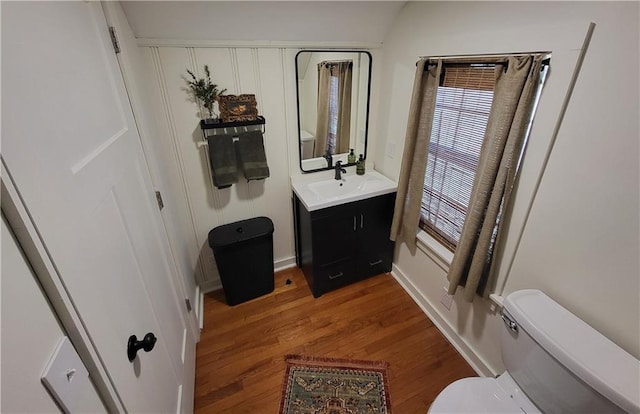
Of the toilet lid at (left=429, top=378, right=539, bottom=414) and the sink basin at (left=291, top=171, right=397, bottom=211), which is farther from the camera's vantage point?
the sink basin at (left=291, top=171, right=397, bottom=211)

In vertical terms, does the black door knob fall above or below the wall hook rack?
below

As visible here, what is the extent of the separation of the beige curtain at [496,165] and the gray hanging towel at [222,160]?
4.65 ft

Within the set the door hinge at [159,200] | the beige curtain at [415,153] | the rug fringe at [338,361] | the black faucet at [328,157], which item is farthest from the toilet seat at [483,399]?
the black faucet at [328,157]

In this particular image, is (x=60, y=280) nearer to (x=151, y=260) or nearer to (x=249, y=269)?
(x=151, y=260)

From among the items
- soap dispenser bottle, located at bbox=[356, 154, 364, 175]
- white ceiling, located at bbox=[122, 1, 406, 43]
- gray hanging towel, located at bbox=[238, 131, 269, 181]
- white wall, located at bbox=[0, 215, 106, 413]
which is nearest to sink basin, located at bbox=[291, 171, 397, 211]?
soap dispenser bottle, located at bbox=[356, 154, 364, 175]

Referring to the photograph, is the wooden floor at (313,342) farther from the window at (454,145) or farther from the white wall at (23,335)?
the white wall at (23,335)

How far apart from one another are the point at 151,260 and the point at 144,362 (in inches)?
14.9

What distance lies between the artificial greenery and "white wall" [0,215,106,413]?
138cm

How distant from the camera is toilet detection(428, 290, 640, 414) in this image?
88 cm

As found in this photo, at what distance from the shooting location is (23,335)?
1.47 feet

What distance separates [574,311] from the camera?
111cm

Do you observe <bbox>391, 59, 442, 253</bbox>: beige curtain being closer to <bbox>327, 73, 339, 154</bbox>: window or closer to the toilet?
<bbox>327, 73, 339, 154</bbox>: window

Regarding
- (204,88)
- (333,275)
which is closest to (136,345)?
(204,88)

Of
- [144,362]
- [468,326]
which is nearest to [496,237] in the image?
[468,326]
